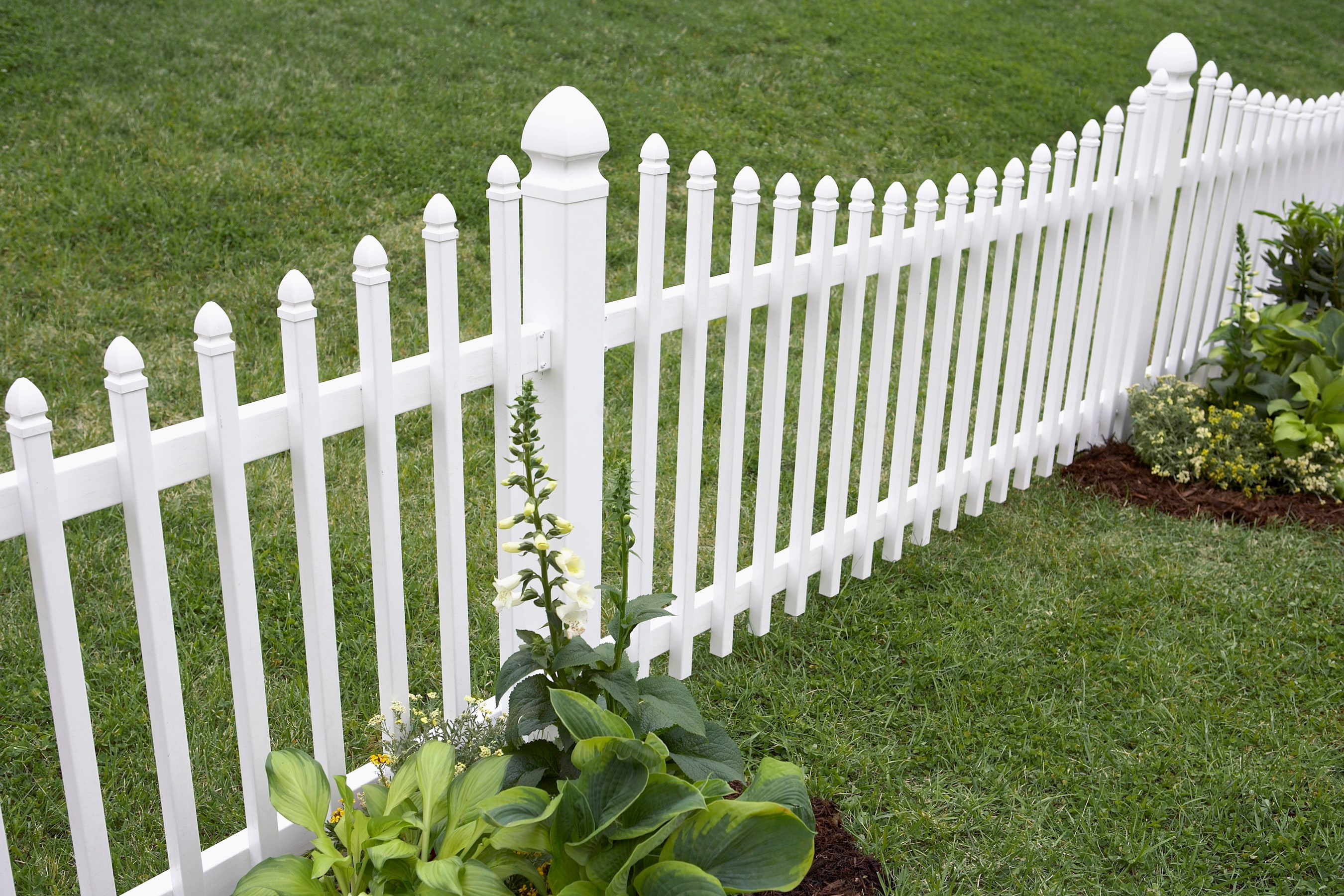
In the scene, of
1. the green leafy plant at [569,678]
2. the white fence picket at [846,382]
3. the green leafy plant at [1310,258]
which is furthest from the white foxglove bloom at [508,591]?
the green leafy plant at [1310,258]

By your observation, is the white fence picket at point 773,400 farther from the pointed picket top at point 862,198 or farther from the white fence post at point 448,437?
the white fence post at point 448,437

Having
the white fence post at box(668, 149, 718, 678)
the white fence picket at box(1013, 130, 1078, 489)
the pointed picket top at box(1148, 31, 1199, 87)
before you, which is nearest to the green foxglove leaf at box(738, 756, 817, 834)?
the white fence post at box(668, 149, 718, 678)

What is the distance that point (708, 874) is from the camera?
205 centimetres

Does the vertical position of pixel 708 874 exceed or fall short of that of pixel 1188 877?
it exceeds it

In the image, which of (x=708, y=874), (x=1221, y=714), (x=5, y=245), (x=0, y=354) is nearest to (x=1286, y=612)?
(x=1221, y=714)

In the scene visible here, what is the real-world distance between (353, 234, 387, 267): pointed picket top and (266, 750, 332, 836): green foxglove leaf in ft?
3.20

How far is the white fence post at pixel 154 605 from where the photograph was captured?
1.93 m

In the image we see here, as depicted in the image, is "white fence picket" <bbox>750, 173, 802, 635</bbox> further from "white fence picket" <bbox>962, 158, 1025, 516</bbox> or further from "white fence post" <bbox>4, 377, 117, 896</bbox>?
"white fence post" <bbox>4, 377, 117, 896</bbox>

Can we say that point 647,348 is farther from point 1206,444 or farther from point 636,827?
point 1206,444

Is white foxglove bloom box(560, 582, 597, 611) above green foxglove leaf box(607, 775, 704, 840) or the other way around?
above

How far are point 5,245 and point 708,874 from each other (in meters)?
5.16

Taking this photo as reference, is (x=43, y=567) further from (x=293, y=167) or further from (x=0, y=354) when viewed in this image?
(x=293, y=167)

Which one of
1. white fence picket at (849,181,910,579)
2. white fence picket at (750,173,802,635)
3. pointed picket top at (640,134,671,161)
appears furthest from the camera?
white fence picket at (849,181,910,579)

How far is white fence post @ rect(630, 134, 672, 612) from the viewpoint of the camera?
8.79ft
